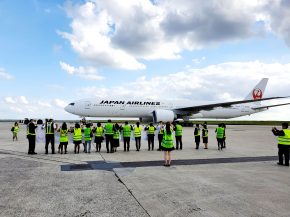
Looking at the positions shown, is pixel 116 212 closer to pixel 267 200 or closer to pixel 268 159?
pixel 267 200

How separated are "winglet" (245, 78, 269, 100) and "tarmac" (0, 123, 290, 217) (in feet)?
149

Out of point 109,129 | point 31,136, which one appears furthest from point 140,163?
point 31,136

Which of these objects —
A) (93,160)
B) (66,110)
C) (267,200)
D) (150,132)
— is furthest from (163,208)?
(66,110)

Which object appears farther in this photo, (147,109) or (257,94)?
(257,94)

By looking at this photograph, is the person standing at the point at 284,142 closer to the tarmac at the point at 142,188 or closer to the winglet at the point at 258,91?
the tarmac at the point at 142,188

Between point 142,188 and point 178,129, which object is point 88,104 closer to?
point 178,129

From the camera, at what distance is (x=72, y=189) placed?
6.90 meters

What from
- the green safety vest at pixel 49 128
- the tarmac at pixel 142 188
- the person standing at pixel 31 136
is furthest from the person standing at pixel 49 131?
the tarmac at pixel 142 188

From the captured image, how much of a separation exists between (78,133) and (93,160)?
2.76 meters

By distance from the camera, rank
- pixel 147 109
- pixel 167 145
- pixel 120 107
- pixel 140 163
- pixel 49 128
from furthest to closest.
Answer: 1. pixel 147 109
2. pixel 120 107
3. pixel 49 128
4. pixel 140 163
5. pixel 167 145

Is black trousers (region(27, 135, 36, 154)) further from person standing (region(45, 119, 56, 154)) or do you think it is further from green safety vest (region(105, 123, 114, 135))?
green safety vest (region(105, 123, 114, 135))

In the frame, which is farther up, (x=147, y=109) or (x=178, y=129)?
(x=147, y=109)

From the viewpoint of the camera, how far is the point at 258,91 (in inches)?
2111

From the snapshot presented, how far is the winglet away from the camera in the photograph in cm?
5335
